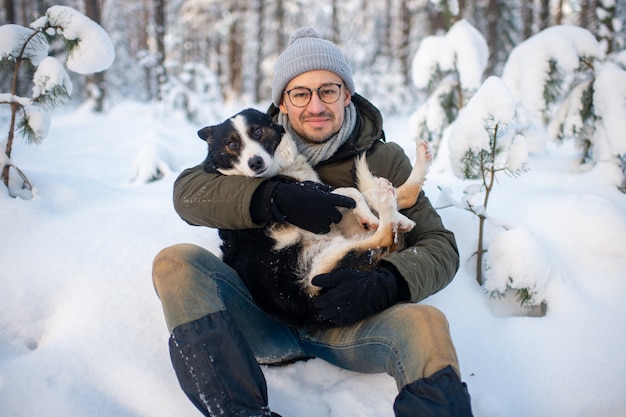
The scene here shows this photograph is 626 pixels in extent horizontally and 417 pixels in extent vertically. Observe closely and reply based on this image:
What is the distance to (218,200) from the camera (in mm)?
1924

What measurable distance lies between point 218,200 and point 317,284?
66 cm

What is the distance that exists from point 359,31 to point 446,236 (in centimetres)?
1614

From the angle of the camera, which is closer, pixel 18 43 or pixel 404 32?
pixel 18 43

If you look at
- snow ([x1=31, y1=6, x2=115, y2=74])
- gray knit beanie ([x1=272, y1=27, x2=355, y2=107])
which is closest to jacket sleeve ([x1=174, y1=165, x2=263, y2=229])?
gray knit beanie ([x1=272, y1=27, x2=355, y2=107])

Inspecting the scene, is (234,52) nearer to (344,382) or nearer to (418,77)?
(418,77)

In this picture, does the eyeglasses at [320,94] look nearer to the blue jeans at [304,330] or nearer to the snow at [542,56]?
the blue jeans at [304,330]

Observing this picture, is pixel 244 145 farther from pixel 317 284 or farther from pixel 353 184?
pixel 317 284

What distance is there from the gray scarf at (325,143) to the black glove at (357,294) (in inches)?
32.8

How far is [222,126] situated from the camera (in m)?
2.38

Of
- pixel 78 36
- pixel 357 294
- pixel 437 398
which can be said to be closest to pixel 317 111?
pixel 357 294

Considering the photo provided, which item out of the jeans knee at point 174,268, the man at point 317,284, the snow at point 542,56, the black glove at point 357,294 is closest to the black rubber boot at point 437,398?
the man at point 317,284

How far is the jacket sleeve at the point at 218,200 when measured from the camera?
6.23 feet

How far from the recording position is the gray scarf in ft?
7.32

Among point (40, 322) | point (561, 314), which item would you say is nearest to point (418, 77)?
point (561, 314)
